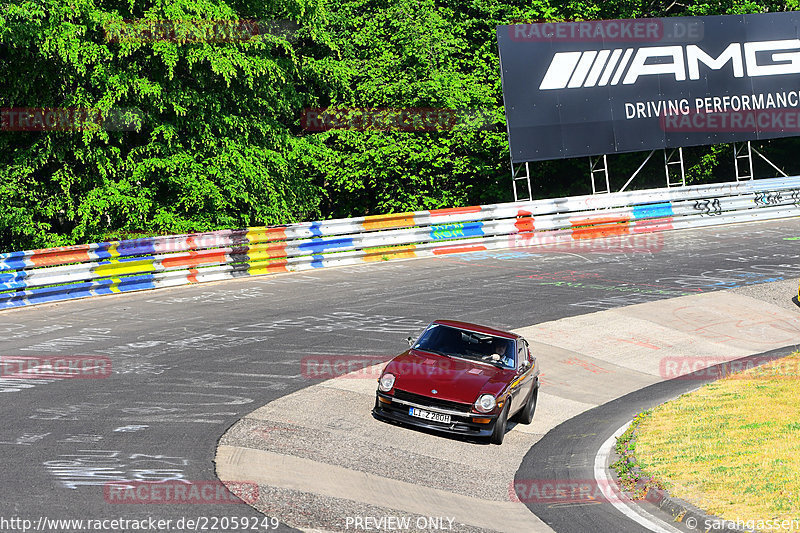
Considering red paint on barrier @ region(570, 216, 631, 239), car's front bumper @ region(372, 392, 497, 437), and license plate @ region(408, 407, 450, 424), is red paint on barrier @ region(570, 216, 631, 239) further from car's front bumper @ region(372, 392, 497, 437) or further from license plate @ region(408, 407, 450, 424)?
license plate @ region(408, 407, 450, 424)

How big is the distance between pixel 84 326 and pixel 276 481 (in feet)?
30.7

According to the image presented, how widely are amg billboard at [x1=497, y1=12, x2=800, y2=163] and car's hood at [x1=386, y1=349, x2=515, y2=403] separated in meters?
16.8

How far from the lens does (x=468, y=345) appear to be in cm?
1315

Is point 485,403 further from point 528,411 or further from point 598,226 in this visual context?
point 598,226

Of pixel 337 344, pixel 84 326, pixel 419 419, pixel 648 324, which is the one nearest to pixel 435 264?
pixel 648 324

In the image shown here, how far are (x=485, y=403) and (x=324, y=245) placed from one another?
13117 mm

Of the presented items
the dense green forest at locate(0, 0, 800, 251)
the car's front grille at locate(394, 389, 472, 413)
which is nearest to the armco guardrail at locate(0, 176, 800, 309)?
the dense green forest at locate(0, 0, 800, 251)

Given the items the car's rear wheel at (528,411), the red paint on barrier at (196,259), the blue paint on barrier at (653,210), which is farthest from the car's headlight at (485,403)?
the blue paint on barrier at (653,210)

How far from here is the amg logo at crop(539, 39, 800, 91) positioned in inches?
1147

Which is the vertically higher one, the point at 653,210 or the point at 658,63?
the point at 658,63

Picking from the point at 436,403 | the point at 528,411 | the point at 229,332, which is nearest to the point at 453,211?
the point at 229,332

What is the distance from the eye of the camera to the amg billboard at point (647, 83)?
2878cm

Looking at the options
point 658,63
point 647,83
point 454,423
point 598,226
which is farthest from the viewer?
point 658,63

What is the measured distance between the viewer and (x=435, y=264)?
972 inches
